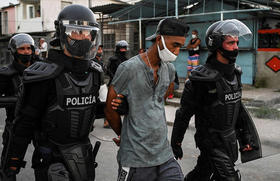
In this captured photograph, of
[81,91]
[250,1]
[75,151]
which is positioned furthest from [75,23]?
[250,1]

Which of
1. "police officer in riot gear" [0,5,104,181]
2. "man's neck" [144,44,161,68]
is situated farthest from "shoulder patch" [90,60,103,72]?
"man's neck" [144,44,161,68]

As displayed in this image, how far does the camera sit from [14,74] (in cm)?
416

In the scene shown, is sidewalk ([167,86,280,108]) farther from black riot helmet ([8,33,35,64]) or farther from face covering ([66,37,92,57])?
face covering ([66,37,92,57])

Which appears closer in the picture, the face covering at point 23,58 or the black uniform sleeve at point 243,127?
the black uniform sleeve at point 243,127

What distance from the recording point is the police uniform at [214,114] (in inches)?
126

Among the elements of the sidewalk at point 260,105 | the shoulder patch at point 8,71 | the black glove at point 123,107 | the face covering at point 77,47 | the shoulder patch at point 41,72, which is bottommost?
the sidewalk at point 260,105

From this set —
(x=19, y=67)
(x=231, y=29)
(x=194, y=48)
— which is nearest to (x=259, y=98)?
(x=194, y=48)

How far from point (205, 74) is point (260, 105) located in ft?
20.8

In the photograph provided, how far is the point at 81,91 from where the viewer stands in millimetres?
2584

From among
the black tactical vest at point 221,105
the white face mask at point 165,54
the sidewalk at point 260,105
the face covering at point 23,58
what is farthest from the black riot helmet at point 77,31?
the sidewalk at point 260,105

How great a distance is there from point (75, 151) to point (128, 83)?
0.64 meters

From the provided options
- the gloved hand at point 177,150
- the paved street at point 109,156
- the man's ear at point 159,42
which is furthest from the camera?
the paved street at point 109,156

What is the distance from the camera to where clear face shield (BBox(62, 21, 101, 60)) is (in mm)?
2572

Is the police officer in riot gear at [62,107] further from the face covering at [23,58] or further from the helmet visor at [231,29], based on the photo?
the face covering at [23,58]
